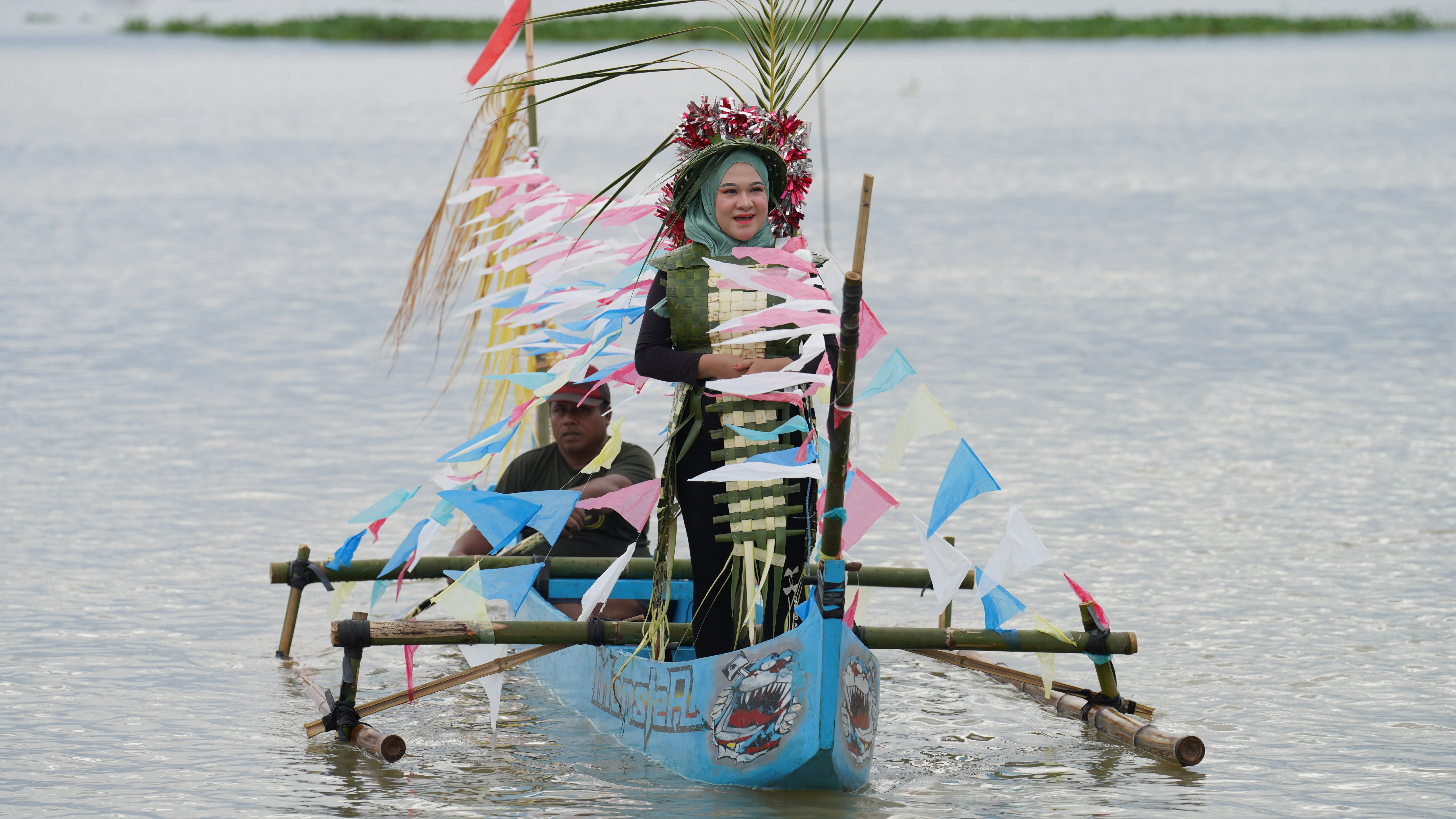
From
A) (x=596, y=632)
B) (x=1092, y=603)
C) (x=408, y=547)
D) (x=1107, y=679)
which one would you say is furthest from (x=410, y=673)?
(x=1107, y=679)

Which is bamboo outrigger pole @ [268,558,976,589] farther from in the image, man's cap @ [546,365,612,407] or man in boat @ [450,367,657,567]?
man's cap @ [546,365,612,407]

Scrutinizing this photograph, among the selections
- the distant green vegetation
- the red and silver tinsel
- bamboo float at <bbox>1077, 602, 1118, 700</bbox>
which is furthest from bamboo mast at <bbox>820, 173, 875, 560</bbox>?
the distant green vegetation

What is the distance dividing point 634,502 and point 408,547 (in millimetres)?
1029

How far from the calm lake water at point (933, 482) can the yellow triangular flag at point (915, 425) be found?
4.09 ft

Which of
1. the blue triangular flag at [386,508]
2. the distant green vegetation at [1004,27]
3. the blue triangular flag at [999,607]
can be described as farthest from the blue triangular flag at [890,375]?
the distant green vegetation at [1004,27]

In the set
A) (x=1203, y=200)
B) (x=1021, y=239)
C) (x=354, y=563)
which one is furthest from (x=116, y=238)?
(x=354, y=563)

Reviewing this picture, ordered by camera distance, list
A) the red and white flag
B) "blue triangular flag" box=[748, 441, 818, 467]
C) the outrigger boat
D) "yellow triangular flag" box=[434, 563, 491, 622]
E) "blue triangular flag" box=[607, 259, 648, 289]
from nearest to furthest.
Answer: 1. the outrigger boat
2. "blue triangular flag" box=[748, 441, 818, 467]
3. "yellow triangular flag" box=[434, 563, 491, 622]
4. "blue triangular flag" box=[607, 259, 648, 289]
5. the red and white flag

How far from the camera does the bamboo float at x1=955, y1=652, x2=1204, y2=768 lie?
607 centimetres

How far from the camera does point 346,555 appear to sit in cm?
717

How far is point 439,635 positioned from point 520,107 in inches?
135

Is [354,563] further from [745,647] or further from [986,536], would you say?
[986,536]

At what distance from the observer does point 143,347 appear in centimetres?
1717

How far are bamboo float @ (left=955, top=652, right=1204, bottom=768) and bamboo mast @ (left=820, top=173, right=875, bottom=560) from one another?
1.69 m

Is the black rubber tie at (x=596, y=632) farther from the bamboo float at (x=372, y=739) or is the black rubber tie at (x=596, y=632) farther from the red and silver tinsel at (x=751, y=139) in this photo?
the red and silver tinsel at (x=751, y=139)
